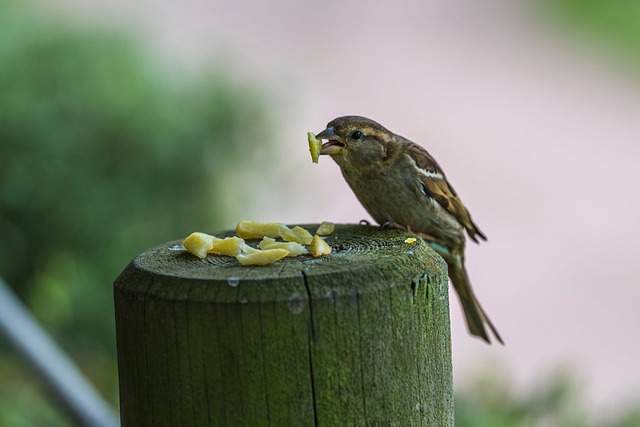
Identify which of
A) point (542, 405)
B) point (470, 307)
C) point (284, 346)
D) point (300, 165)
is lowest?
point (542, 405)

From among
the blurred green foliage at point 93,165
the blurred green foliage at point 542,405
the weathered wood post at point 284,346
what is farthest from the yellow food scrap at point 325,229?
the blurred green foliage at point 93,165

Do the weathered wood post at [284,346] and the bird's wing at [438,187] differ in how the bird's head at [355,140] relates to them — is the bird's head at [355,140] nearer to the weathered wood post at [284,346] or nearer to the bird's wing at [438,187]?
the bird's wing at [438,187]

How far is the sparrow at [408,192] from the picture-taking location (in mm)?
3549

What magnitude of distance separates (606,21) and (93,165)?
13.9 meters

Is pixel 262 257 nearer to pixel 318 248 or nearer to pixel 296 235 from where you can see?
pixel 318 248

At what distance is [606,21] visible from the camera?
1802 cm

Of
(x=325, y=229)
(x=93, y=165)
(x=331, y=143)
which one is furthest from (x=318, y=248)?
(x=93, y=165)

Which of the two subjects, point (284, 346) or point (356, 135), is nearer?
point (284, 346)

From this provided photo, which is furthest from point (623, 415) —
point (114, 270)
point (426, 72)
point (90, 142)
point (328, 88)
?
point (426, 72)

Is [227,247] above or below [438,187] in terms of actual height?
above

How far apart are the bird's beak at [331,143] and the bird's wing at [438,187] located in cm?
34

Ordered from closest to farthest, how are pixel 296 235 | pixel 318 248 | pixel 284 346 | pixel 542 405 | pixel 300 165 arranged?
pixel 284 346
pixel 318 248
pixel 296 235
pixel 542 405
pixel 300 165

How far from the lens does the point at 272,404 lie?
1.75 m

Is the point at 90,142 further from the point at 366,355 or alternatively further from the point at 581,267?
the point at 581,267
